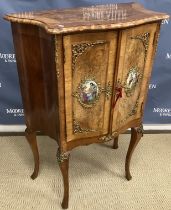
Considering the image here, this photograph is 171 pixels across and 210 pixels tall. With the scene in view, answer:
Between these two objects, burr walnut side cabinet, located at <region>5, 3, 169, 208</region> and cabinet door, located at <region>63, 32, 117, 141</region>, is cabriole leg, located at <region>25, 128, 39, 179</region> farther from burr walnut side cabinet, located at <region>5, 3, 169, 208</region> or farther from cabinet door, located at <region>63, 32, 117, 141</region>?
cabinet door, located at <region>63, 32, 117, 141</region>

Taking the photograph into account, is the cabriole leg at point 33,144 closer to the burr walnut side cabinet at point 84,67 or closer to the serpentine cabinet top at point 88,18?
the burr walnut side cabinet at point 84,67

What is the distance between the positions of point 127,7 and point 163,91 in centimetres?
76

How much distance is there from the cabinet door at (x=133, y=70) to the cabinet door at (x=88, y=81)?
0.05 metres

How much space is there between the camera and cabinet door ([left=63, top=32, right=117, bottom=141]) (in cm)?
108

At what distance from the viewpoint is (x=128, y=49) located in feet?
3.87

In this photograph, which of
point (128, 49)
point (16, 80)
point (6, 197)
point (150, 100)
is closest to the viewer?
point (128, 49)

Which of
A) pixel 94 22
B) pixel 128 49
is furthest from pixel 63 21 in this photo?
pixel 128 49

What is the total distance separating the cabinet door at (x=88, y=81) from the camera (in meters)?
1.08

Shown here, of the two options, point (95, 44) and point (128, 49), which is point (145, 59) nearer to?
point (128, 49)

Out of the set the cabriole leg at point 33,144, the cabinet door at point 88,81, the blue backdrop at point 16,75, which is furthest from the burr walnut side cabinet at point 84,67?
the blue backdrop at point 16,75

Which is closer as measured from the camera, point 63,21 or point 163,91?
point 63,21

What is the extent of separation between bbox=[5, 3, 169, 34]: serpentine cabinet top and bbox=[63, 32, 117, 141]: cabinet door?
45 mm

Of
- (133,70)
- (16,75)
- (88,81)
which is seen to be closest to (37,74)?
(88,81)

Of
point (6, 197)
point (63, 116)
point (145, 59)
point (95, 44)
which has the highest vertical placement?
point (95, 44)
